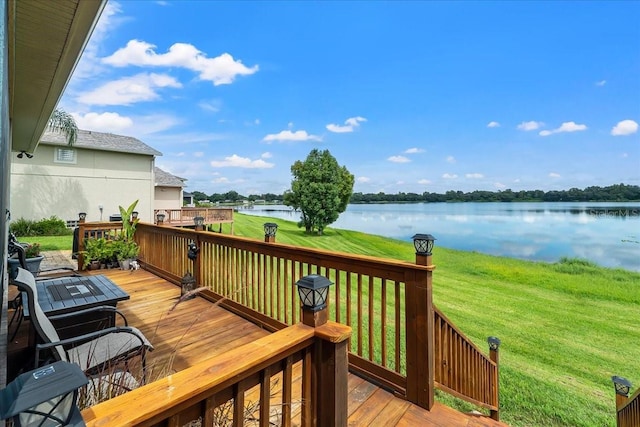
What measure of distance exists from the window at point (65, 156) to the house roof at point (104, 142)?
0.45 m

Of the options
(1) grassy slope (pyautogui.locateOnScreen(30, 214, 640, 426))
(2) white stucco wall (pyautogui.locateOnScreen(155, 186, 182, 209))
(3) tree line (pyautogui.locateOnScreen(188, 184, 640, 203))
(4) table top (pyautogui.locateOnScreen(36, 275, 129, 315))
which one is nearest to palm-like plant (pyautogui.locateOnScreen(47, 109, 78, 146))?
(1) grassy slope (pyautogui.locateOnScreen(30, 214, 640, 426))

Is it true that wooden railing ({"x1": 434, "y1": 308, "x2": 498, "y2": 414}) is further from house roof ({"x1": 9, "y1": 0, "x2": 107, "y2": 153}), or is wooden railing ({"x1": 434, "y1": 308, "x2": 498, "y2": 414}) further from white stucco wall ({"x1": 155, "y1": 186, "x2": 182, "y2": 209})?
white stucco wall ({"x1": 155, "y1": 186, "x2": 182, "y2": 209})

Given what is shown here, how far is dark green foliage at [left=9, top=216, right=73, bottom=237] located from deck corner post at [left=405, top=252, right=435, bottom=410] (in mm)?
17952

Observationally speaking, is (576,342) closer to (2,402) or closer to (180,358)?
(180,358)

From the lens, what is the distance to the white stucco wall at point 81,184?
1455cm

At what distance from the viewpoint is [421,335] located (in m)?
2.42

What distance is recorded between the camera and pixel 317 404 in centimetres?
154

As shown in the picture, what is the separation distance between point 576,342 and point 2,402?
945cm

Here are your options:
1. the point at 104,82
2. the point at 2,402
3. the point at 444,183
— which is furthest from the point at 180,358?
the point at 444,183

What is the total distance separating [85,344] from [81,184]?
17.8 metres

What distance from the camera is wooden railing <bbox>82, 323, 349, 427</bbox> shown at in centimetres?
90

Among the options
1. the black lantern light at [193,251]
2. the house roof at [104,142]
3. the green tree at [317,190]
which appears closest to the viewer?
the black lantern light at [193,251]

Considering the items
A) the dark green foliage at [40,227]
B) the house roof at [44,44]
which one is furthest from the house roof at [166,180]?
the house roof at [44,44]

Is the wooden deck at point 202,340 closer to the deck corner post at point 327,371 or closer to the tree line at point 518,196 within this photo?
the deck corner post at point 327,371
